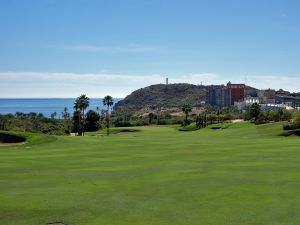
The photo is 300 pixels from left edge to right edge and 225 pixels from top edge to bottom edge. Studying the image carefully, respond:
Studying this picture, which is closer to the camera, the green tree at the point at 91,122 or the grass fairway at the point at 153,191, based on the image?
the grass fairway at the point at 153,191

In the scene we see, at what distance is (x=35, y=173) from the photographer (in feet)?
95.8

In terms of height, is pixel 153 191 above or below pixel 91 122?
below

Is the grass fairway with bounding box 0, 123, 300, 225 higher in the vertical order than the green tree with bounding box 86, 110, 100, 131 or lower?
lower

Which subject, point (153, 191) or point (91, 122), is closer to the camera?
point (153, 191)

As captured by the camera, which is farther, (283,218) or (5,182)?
(5,182)

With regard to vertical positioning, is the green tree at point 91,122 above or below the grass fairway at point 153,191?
above

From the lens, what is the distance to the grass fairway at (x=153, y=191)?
59.1ft

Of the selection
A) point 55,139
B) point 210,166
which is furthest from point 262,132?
point 210,166

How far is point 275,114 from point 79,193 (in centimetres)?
10191

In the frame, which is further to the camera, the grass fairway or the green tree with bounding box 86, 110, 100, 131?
the green tree with bounding box 86, 110, 100, 131

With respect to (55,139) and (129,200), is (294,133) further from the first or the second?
(129,200)

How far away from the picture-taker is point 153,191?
74.7ft

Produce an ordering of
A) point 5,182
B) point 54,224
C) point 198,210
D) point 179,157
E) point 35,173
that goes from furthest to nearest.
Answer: point 179,157 → point 35,173 → point 5,182 → point 198,210 → point 54,224

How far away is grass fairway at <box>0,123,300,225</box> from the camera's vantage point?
18.0 metres
